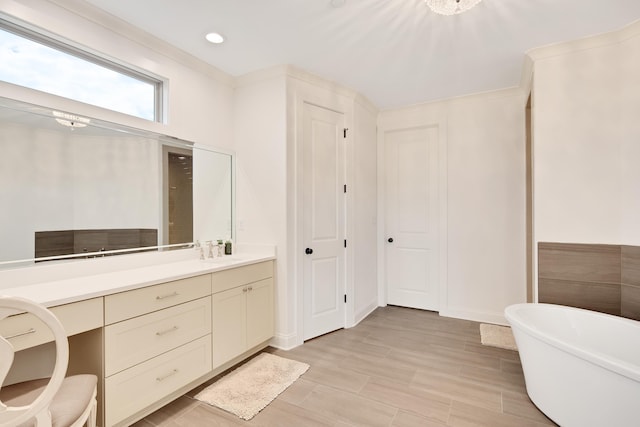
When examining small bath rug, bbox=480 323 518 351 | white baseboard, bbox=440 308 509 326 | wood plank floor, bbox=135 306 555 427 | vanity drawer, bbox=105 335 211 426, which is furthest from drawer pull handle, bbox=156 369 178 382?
white baseboard, bbox=440 308 509 326

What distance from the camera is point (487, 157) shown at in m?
3.61

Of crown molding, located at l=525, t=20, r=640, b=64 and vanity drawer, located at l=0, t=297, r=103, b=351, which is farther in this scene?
crown molding, located at l=525, t=20, r=640, b=64

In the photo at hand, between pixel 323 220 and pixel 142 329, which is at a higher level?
pixel 323 220

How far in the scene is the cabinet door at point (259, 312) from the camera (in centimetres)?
262

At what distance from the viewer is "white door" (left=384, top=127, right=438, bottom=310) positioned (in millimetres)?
3967

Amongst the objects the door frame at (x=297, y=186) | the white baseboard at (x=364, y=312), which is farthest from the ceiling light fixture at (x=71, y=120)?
the white baseboard at (x=364, y=312)

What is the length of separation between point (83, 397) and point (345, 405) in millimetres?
1504

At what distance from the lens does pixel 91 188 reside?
6.77 ft

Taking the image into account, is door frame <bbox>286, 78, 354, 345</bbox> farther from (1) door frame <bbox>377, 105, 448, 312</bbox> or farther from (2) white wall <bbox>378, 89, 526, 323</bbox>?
(2) white wall <bbox>378, 89, 526, 323</bbox>

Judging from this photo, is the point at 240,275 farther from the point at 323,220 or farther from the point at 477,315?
the point at 477,315

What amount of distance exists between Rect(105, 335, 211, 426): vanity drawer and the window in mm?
1787

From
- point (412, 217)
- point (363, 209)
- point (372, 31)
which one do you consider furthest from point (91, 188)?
point (412, 217)

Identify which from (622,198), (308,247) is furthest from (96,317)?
(622,198)

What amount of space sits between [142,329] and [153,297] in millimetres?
185
